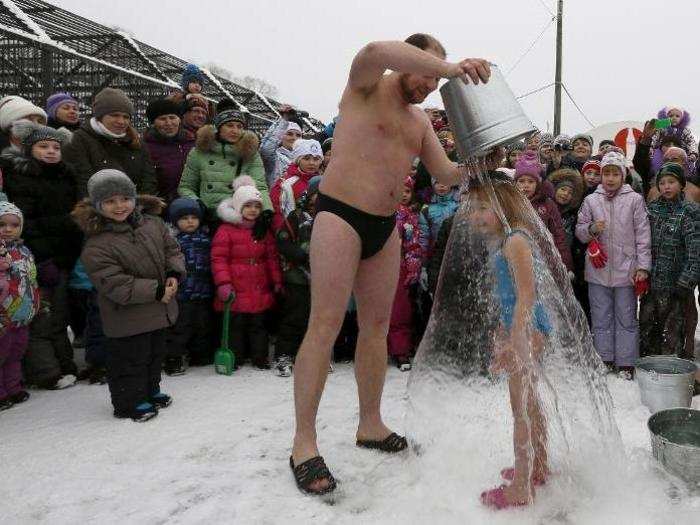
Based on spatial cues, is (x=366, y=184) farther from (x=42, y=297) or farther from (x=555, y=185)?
(x=555, y=185)

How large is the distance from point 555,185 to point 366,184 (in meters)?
3.02

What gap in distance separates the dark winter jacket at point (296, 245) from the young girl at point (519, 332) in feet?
6.86

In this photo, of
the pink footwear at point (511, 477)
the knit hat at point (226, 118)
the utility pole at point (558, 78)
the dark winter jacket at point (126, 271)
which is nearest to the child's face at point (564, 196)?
the knit hat at point (226, 118)

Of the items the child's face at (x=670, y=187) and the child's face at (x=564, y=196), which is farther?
the child's face at (x=564, y=196)

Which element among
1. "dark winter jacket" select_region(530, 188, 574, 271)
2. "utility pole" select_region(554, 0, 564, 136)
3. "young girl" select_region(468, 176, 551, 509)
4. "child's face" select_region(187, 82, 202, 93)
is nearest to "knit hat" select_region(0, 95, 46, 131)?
"child's face" select_region(187, 82, 202, 93)

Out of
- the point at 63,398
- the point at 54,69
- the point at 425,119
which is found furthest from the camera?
the point at 54,69

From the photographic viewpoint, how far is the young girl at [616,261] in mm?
4031

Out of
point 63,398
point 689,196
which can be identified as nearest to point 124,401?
point 63,398

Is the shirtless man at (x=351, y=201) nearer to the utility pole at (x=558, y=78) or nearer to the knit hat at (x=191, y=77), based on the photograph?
the knit hat at (x=191, y=77)

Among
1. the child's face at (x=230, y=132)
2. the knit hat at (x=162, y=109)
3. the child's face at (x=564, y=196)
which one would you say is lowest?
the child's face at (x=564, y=196)

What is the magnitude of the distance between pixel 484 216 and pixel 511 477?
1.11 meters

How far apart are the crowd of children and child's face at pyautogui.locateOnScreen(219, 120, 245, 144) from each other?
1 cm

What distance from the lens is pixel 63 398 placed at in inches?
140

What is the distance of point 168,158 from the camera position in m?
4.77
